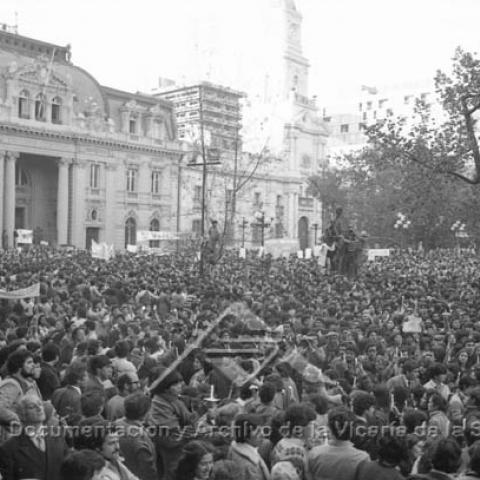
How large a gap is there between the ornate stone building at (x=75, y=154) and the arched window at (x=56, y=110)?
0.07 m

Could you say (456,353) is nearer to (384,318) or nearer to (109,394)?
(384,318)

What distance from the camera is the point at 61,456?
5.84 meters

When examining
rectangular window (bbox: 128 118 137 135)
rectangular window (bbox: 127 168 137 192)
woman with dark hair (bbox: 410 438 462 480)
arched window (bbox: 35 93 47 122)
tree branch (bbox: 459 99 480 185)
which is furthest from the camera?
rectangular window (bbox: 128 118 137 135)

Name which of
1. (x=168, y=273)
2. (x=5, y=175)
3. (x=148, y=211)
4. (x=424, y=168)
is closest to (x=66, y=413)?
(x=168, y=273)

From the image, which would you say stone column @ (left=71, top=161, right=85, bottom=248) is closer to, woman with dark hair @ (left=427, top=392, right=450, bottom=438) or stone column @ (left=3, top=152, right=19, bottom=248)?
stone column @ (left=3, top=152, right=19, bottom=248)

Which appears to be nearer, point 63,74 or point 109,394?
point 109,394

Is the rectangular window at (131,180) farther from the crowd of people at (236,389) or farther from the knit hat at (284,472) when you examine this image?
the knit hat at (284,472)

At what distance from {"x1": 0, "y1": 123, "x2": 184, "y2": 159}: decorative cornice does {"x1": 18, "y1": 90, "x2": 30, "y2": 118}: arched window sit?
1.45 meters

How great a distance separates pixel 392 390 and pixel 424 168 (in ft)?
58.5

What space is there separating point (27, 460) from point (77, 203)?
48900 millimetres

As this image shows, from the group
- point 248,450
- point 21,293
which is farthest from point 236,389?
point 21,293

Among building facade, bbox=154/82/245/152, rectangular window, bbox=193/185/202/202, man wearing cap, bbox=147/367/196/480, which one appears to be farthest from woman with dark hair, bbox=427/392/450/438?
building facade, bbox=154/82/245/152

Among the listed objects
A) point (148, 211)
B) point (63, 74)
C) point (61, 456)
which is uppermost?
point (63, 74)

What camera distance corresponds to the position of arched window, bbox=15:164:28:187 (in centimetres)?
5355
